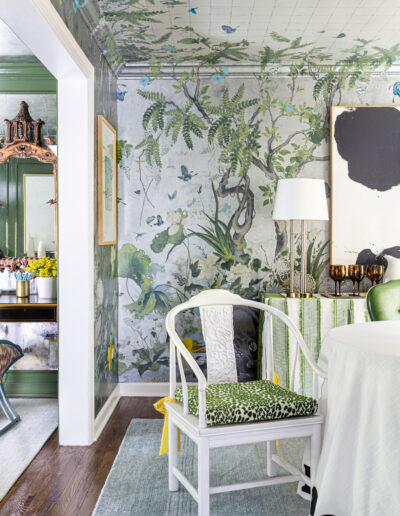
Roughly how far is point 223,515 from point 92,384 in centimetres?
120

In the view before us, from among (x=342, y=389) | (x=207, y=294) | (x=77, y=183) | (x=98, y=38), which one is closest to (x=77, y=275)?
(x=77, y=183)

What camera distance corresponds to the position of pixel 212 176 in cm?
401

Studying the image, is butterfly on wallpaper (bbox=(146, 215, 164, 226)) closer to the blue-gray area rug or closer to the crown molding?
the crown molding

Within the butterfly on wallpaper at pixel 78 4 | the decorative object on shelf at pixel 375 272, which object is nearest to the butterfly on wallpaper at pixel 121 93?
the butterfly on wallpaper at pixel 78 4

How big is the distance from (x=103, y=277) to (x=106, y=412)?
92 centimetres

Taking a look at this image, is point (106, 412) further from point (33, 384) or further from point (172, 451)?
point (172, 451)

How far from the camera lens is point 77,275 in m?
3.00

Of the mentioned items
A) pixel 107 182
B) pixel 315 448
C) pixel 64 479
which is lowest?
pixel 64 479

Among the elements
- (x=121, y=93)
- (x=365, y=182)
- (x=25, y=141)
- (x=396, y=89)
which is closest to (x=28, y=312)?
(x=25, y=141)

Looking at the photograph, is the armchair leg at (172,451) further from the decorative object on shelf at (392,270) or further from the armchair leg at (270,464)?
the decorative object on shelf at (392,270)

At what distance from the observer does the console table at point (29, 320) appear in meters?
3.65

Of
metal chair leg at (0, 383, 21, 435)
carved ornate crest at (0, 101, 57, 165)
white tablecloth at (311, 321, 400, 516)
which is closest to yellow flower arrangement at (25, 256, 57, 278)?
carved ornate crest at (0, 101, 57, 165)

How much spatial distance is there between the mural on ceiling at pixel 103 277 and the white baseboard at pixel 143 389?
135 millimetres

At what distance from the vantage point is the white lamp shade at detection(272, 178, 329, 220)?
3.53 meters
